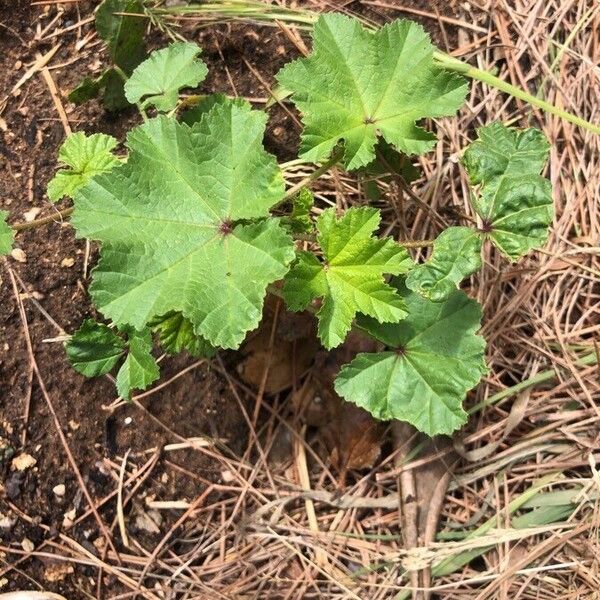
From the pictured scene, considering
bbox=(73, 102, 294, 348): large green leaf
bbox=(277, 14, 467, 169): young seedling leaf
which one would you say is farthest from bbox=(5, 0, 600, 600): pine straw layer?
bbox=(73, 102, 294, 348): large green leaf

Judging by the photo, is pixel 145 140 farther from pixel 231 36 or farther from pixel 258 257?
pixel 231 36

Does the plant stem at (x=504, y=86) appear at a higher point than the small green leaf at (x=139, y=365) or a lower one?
higher

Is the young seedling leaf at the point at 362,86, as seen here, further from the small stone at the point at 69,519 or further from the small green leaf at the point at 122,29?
the small stone at the point at 69,519

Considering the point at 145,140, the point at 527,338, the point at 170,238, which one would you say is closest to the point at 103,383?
the point at 170,238

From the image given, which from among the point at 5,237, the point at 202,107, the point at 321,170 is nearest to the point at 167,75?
the point at 202,107

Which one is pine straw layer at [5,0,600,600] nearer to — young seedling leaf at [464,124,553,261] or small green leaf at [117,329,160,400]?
young seedling leaf at [464,124,553,261]

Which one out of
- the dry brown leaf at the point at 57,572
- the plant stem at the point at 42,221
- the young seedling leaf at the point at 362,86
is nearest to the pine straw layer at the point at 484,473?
the dry brown leaf at the point at 57,572

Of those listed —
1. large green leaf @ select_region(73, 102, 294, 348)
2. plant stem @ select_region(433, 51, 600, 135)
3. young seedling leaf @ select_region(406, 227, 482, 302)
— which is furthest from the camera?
plant stem @ select_region(433, 51, 600, 135)
